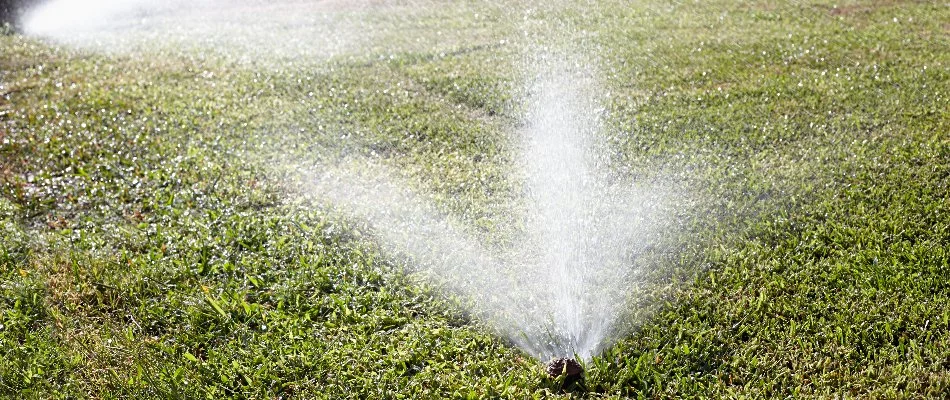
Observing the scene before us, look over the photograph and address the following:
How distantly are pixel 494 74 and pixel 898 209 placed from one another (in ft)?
10.9

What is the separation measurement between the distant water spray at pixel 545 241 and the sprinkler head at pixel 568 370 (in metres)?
0.12

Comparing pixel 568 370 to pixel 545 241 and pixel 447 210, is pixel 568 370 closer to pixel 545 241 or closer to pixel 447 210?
pixel 545 241

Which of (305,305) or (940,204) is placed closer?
(305,305)

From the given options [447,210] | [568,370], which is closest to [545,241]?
[447,210]

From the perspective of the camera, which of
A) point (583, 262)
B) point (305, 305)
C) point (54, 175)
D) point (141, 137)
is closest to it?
point (305, 305)

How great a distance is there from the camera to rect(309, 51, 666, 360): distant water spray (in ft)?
11.0

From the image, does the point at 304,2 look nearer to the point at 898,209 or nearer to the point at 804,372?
the point at 898,209

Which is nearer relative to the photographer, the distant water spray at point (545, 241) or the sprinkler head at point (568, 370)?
the sprinkler head at point (568, 370)

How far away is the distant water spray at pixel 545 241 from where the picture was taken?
3.35m

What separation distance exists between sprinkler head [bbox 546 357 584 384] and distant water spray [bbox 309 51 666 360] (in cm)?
12

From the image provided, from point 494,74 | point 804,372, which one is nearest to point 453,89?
point 494,74

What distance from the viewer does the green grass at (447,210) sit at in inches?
122

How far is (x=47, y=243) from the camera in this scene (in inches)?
161

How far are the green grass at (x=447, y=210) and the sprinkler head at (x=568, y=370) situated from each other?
4 centimetres
